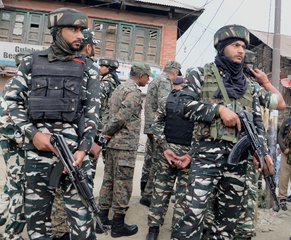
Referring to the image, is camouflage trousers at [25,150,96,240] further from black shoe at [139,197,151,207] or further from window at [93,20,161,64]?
window at [93,20,161,64]

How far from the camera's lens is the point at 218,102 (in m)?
2.84

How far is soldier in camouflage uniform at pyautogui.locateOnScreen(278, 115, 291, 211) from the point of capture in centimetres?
593

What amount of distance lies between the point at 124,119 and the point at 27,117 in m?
A: 1.58

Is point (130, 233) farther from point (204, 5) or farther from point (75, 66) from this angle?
point (204, 5)

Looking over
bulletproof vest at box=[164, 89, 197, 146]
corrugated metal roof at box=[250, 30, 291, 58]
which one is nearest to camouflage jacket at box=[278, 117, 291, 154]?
bulletproof vest at box=[164, 89, 197, 146]

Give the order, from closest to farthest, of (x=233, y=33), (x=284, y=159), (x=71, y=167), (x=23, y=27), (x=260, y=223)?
(x=71, y=167) → (x=233, y=33) → (x=260, y=223) → (x=284, y=159) → (x=23, y=27)

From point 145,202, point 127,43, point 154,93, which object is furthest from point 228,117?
point 127,43

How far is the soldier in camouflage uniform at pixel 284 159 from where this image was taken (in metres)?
5.93

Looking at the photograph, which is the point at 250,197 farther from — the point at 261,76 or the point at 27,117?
the point at 27,117

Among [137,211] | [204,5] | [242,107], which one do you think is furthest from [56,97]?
[204,5]

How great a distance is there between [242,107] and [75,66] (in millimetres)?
1437

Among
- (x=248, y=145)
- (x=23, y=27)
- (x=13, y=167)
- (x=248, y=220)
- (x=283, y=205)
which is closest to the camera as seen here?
(x=248, y=145)

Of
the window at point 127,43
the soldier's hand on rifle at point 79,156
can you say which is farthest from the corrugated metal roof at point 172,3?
the soldier's hand on rifle at point 79,156

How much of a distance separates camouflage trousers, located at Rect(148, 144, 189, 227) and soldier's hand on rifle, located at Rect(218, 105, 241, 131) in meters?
1.15
